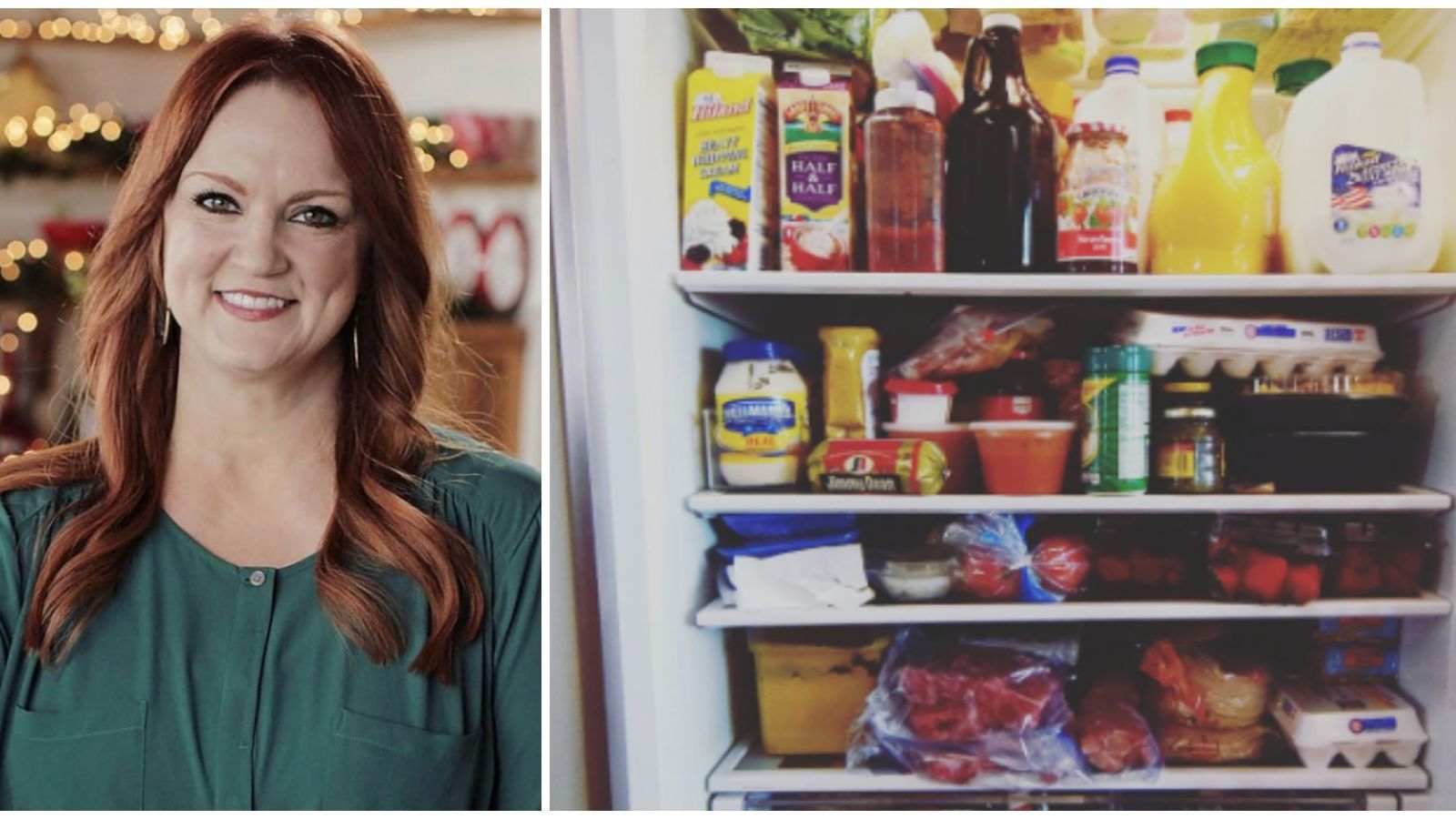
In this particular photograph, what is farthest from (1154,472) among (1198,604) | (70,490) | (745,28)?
(70,490)

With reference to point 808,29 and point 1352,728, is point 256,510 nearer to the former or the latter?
point 808,29

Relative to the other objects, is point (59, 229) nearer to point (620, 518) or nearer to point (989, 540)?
point (620, 518)

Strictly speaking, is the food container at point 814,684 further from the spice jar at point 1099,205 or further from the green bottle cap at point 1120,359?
the spice jar at point 1099,205

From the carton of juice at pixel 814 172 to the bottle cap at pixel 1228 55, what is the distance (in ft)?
1.43

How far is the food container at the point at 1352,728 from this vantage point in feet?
3.99

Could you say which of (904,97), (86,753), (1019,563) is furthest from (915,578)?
(86,753)

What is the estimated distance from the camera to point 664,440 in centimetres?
121

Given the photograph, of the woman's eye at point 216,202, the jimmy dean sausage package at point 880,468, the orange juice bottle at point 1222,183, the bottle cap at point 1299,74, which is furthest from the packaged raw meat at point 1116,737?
the woman's eye at point 216,202

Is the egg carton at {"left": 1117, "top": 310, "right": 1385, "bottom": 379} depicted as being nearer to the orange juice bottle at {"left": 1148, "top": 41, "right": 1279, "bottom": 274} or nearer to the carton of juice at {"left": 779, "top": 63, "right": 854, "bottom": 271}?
the orange juice bottle at {"left": 1148, "top": 41, "right": 1279, "bottom": 274}

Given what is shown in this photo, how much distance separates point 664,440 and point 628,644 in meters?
0.24

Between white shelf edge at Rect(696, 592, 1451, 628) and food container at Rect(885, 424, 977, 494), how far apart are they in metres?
0.15

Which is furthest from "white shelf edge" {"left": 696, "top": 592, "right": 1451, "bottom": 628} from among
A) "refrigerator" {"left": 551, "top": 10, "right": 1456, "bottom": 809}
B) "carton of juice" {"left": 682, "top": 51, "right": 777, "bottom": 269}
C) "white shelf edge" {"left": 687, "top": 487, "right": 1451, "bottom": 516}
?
"carton of juice" {"left": 682, "top": 51, "right": 777, "bottom": 269}

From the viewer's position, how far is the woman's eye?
1024 millimetres

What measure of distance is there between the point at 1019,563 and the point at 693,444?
0.43 metres
